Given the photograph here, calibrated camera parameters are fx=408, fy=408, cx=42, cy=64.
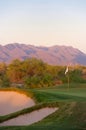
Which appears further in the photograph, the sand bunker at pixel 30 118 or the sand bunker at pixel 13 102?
the sand bunker at pixel 13 102

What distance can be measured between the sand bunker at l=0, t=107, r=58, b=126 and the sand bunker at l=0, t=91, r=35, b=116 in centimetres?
515

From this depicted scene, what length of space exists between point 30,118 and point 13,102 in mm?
7095

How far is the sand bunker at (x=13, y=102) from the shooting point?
1003 inches

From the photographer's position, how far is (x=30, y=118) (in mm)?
19766

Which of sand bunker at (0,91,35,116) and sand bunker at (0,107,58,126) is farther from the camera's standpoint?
sand bunker at (0,91,35,116)

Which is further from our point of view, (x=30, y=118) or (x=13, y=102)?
(x=13, y=102)

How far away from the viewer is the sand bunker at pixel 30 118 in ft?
63.6

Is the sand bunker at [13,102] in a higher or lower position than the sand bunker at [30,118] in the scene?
higher

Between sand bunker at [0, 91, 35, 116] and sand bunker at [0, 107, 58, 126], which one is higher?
sand bunker at [0, 91, 35, 116]

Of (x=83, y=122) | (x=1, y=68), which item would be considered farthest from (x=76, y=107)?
(x=1, y=68)

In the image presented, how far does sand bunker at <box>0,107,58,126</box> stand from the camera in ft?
63.6

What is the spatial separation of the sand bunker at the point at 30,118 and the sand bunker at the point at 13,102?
5152 mm

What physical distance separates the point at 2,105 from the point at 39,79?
3572cm

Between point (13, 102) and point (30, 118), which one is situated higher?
point (13, 102)
